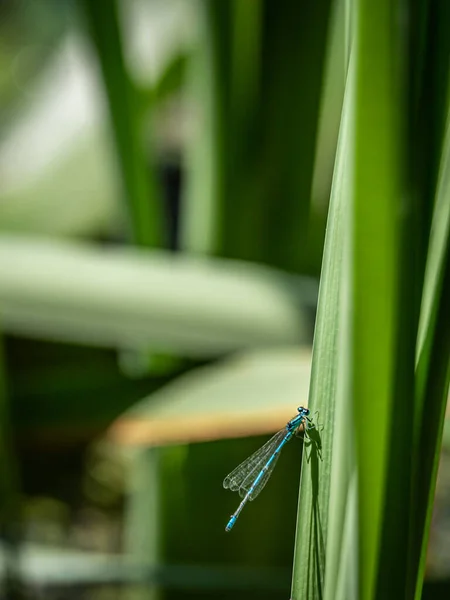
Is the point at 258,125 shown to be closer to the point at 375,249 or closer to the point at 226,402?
the point at 226,402

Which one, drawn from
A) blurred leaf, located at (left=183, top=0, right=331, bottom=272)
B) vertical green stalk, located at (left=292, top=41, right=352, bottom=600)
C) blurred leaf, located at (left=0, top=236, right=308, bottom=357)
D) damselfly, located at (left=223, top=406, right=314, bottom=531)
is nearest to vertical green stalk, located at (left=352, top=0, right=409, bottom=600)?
vertical green stalk, located at (left=292, top=41, right=352, bottom=600)

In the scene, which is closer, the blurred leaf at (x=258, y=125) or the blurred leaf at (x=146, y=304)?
the blurred leaf at (x=146, y=304)

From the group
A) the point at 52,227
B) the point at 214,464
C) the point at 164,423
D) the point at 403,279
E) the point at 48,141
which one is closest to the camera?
the point at 403,279

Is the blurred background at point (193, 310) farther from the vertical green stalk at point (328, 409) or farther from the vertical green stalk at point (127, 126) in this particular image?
the vertical green stalk at point (328, 409)

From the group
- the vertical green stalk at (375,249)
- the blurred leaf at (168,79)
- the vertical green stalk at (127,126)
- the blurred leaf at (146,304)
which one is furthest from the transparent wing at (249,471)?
the blurred leaf at (168,79)

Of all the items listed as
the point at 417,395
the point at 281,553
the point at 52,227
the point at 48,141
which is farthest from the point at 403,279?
the point at 48,141

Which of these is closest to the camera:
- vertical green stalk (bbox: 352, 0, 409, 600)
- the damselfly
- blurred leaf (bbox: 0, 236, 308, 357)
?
vertical green stalk (bbox: 352, 0, 409, 600)

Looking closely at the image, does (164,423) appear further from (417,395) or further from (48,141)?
(48,141)

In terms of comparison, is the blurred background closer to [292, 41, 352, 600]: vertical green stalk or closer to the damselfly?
the damselfly

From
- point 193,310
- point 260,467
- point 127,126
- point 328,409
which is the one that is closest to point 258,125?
point 127,126
